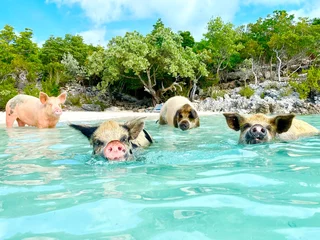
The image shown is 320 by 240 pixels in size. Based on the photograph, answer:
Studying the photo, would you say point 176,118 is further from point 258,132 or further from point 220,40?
point 220,40

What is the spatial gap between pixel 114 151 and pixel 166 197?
1666 mm

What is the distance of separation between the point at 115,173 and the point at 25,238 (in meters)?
1.89

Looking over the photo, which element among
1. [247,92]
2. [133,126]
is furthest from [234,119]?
[247,92]

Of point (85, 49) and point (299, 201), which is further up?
point (85, 49)

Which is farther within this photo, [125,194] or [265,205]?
[125,194]

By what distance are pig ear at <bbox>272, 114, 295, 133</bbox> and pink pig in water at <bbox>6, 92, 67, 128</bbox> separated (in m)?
7.08

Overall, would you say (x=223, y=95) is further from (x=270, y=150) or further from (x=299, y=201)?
(x=299, y=201)

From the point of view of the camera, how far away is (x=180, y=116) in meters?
11.1

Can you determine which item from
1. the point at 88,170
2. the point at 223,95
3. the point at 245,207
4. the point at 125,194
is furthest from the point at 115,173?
the point at 223,95

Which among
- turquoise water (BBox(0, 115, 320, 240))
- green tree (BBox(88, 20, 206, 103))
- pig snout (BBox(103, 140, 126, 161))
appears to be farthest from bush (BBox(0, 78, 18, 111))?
Answer: pig snout (BBox(103, 140, 126, 161))

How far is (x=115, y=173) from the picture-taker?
3.94 meters

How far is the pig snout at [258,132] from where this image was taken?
587 centimetres

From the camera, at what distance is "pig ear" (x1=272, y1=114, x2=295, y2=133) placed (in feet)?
19.9

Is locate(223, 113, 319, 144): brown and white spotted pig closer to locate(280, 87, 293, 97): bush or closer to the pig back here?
the pig back
